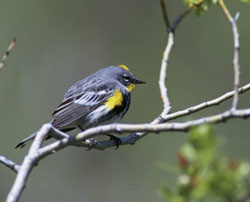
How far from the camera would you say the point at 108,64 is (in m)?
9.16

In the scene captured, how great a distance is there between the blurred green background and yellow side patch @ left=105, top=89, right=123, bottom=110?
12.2 feet

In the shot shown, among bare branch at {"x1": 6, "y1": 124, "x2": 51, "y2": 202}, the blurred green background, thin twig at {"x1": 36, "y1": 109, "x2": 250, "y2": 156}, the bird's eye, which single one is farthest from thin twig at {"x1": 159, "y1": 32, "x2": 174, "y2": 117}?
the blurred green background

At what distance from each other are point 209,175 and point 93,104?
11.8ft

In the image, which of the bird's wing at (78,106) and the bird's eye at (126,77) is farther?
the bird's eye at (126,77)

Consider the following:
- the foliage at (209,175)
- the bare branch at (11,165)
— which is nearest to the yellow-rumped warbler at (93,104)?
the bare branch at (11,165)

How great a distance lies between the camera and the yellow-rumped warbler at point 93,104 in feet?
16.0

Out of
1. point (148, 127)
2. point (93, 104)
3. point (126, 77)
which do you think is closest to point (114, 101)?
point (93, 104)

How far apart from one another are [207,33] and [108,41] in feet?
6.52

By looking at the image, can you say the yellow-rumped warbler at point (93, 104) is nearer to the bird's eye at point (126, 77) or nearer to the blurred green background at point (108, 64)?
the bird's eye at point (126, 77)

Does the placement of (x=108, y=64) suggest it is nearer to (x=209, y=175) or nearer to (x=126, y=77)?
(x=126, y=77)

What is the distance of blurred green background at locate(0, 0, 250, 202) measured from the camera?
8.73 metres

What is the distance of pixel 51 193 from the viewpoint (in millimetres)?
8555

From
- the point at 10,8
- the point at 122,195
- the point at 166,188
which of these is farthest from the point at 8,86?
the point at 166,188

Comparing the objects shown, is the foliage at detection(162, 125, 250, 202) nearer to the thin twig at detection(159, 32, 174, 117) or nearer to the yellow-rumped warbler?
the thin twig at detection(159, 32, 174, 117)
